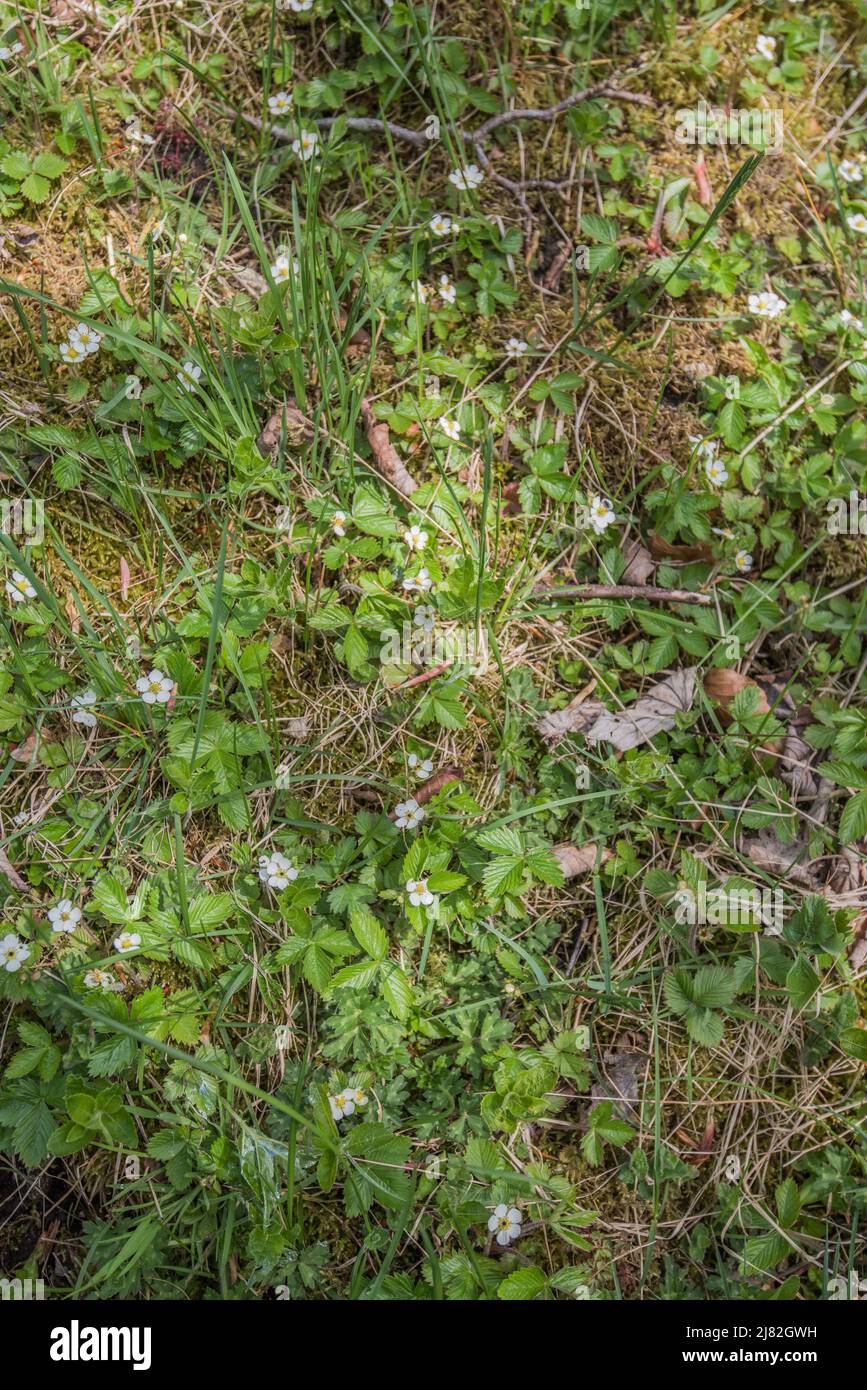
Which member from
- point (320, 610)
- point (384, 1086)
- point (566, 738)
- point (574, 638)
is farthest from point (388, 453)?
point (384, 1086)

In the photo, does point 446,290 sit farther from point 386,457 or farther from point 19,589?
point 19,589

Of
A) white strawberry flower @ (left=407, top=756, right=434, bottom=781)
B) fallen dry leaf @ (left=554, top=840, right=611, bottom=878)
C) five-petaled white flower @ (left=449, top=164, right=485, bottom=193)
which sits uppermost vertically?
five-petaled white flower @ (left=449, top=164, right=485, bottom=193)

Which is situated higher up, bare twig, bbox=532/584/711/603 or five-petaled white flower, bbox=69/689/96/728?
bare twig, bbox=532/584/711/603
